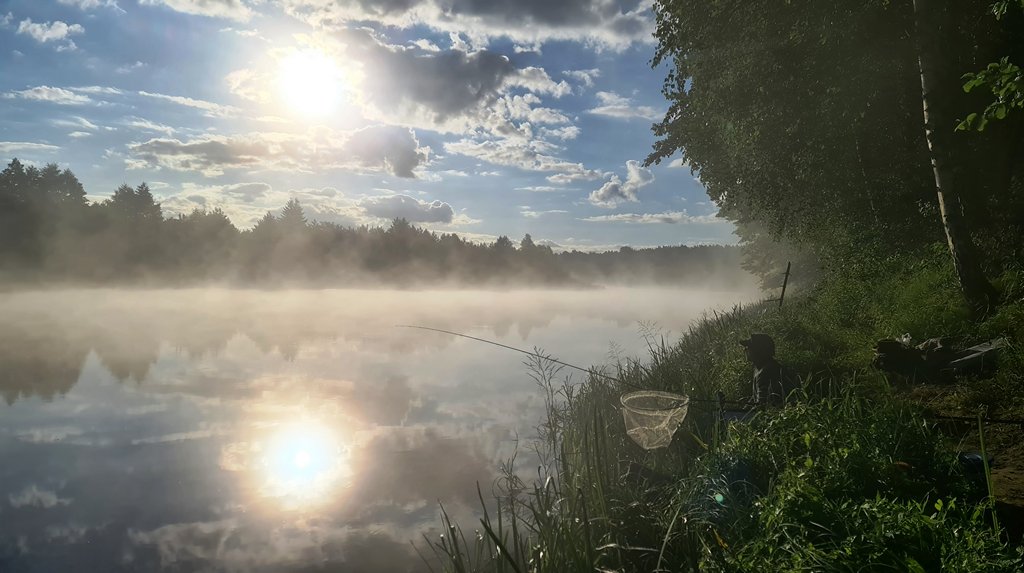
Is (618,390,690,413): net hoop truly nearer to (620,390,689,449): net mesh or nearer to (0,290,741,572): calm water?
(620,390,689,449): net mesh

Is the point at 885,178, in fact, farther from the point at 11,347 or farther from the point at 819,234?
the point at 11,347

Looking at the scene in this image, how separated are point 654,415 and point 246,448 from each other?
9.44 m

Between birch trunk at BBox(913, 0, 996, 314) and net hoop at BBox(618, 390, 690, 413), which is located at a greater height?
birch trunk at BBox(913, 0, 996, 314)

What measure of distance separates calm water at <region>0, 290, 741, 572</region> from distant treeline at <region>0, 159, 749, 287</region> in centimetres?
4238

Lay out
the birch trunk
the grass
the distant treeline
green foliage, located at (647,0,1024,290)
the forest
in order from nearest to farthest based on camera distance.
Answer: the grass, the forest, the birch trunk, green foliage, located at (647,0,1024,290), the distant treeline

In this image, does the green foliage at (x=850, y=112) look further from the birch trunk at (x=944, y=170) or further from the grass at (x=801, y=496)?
the grass at (x=801, y=496)

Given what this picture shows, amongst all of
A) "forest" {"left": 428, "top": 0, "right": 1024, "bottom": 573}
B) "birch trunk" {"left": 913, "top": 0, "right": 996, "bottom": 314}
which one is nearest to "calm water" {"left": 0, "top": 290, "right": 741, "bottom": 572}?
"forest" {"left": 428, "top": 0, "right": 1024, "bottom": 573}

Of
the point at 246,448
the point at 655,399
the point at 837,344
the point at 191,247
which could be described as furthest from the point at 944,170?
the point at 191,247

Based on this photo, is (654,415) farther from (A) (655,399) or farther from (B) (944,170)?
(B) (944,170)

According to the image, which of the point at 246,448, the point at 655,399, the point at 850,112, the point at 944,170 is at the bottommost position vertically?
the point at 246,448

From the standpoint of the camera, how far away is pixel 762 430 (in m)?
5.07

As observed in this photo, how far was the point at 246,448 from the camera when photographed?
38.9ft

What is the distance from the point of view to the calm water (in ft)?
25.6

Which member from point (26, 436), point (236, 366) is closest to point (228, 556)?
Result: point (26, 436)
